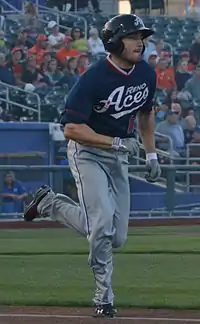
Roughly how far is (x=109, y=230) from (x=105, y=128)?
70 centimetres

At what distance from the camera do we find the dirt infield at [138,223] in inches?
607

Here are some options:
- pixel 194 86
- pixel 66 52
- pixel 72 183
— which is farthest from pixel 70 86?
pixel 72 183

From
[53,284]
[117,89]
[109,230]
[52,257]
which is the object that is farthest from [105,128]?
[52,257]

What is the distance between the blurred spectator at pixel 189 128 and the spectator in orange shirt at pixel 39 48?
3.38 meters

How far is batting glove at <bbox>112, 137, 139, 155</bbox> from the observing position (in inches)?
241

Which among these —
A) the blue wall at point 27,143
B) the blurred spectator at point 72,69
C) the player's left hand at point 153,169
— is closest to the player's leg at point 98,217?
the player's left hand at point 153,169

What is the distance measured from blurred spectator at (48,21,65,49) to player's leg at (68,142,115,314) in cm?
1449

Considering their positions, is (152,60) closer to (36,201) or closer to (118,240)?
(36,201)

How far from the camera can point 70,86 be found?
19375 mm

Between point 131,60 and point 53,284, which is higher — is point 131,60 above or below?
above

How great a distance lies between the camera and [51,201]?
265 inches

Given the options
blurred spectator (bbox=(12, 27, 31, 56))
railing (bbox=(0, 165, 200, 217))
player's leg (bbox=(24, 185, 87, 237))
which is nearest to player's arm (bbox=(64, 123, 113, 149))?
player's leg (bbox=(24, 185, 87, 237))

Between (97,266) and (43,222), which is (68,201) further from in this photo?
(43,222)

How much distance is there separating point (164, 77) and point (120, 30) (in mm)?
14429
